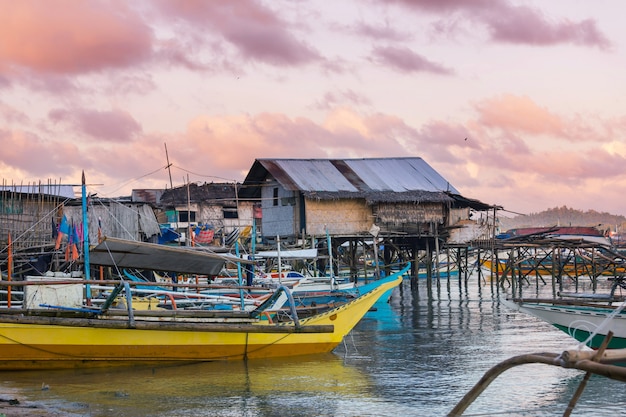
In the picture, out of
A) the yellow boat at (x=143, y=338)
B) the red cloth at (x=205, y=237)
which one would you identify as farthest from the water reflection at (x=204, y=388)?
the red cloth at (x=205, y=237)

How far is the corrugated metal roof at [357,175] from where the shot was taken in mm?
34219

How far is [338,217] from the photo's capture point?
34.4 m

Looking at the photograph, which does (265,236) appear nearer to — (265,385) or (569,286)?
(569,286)

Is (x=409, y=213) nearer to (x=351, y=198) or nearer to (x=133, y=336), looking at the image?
(x=351, y=198)

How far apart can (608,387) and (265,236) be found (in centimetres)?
2452

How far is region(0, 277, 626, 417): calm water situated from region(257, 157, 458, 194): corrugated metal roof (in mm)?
16552

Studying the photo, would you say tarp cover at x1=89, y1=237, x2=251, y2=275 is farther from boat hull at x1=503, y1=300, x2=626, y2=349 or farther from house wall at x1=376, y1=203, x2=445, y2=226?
house wall at x1=376, y1=203, x2=445, y2=226

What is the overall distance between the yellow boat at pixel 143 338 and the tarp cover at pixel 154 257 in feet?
3.77

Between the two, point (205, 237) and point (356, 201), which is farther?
point (356, 201)

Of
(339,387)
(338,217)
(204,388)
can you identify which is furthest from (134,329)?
(338,217)

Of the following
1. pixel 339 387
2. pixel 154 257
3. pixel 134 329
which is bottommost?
pixel 339 387

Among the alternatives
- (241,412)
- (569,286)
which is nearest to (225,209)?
(569,286)

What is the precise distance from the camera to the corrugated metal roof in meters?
34.2

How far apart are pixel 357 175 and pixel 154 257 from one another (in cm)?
2102
